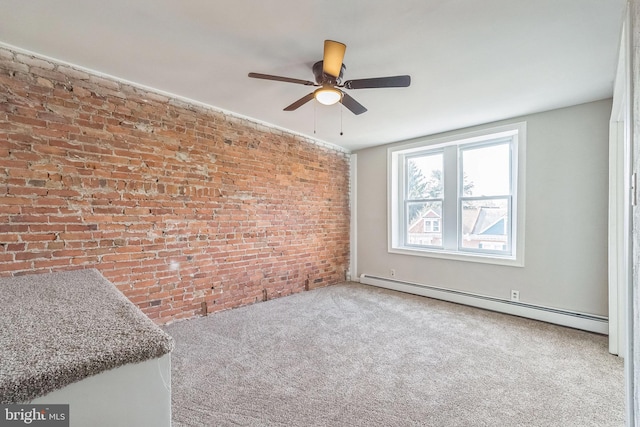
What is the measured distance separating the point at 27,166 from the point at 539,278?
5134mm

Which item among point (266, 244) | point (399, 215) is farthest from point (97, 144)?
point (399, 215)

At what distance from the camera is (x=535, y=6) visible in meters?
1.71

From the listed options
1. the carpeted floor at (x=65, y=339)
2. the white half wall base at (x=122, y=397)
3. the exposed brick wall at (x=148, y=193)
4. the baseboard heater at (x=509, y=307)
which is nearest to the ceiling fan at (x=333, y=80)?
the exposed brick wall at (x=148, y=193)

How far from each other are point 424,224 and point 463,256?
84cm

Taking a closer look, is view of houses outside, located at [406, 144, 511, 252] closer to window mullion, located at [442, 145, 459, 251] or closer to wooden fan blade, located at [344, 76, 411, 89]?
window mullion, located at [442, 145, 459, 251]

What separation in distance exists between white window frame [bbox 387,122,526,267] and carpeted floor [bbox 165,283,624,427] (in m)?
0.84

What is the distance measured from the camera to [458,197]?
4.18 m

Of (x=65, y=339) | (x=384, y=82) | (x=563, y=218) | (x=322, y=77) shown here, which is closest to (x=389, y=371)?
(x=65, y=339)

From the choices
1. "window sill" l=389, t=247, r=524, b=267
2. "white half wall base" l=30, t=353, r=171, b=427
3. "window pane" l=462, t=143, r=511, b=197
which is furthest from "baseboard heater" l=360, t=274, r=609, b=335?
"white half wall base" l=30, t=353, r=171, b=427

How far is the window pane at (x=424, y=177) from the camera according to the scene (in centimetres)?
447

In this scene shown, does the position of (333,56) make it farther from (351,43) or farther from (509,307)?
(509,307)

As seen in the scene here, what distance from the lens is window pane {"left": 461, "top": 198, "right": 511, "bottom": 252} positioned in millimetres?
3789

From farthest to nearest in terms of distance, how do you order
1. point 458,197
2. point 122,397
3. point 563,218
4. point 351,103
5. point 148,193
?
point 458,197
point 563,218
point 148,193
point 351,103
point 122,397

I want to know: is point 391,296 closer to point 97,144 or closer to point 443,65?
point 443,65
